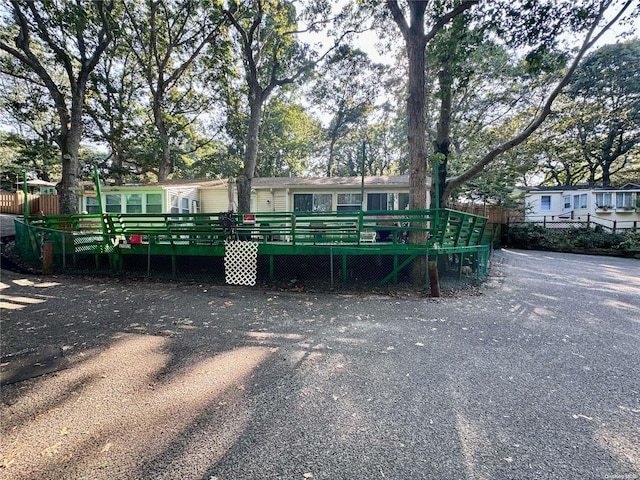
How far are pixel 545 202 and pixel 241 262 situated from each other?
1038 inches

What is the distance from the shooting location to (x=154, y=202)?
12.5 meters

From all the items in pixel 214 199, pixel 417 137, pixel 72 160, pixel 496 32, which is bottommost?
pixel 214 199

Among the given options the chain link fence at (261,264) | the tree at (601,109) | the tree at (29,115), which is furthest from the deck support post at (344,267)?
the tree at (29,115)

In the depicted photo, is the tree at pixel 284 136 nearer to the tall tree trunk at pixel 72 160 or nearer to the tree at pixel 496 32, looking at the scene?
the tall tree trunk at pixel 72 160

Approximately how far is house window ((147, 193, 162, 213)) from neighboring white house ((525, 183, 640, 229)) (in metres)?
20.5

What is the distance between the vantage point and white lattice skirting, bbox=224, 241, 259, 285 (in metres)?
7.18

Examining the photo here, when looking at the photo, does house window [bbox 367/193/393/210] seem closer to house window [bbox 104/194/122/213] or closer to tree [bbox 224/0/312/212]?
tree [bbox 224/0/312/212]

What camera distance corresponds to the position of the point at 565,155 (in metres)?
25.4

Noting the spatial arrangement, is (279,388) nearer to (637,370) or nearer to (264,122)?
(637,370)

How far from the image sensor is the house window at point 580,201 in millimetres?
21562

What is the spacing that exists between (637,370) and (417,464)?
302cm

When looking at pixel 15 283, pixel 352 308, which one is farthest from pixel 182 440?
pixel 15 283

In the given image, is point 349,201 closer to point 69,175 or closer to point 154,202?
point 154,202

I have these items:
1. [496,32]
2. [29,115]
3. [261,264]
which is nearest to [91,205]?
[29,115]
